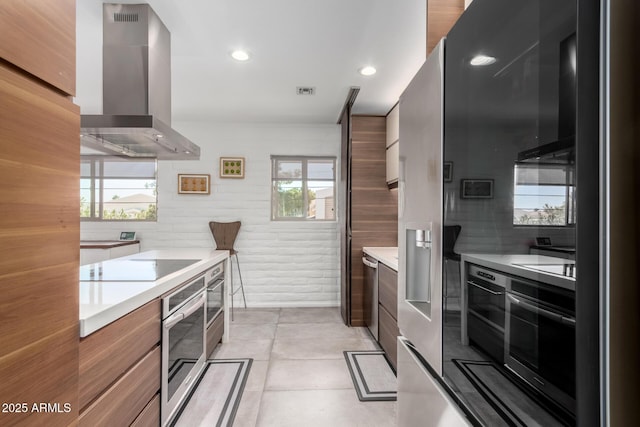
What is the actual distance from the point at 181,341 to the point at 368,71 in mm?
2403

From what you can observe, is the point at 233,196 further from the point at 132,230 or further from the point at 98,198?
the point at 98,198

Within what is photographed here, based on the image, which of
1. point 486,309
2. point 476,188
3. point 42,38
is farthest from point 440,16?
point 42,38

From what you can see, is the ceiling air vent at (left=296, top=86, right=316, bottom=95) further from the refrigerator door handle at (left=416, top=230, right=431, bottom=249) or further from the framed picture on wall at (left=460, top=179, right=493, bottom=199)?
the framed picture on wall at (left=460, top=179, right=493, bottom=199)

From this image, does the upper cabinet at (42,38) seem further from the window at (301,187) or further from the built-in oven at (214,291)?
the window at (301,187)

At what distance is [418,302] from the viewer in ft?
3.59

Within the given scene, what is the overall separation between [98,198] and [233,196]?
1.77 m

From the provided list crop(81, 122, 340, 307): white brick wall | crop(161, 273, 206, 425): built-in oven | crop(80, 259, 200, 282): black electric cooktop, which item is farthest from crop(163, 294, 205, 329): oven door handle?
crop(81, 122, 340, 307): white brick wall

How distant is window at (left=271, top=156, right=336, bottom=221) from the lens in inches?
174

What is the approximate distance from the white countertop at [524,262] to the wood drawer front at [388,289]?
5.76 feet

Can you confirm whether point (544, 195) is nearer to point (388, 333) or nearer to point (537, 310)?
A: point (537, 310)

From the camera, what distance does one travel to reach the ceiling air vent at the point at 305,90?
3.08m

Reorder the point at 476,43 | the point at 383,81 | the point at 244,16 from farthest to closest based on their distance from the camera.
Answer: the point at 383,81 → the point at 244,16 → the point at 476,43

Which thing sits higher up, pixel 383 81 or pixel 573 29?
pixel 383 81

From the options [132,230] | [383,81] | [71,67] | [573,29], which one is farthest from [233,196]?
[573,29]
